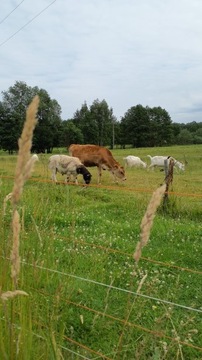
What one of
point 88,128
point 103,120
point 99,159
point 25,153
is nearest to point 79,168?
point 99,159

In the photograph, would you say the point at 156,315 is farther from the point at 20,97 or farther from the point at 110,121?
the point at 110,121

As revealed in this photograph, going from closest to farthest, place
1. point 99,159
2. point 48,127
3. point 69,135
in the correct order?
point 99,159
point 48,127
point 69,135

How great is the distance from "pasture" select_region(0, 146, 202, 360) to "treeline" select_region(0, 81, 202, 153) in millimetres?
57786

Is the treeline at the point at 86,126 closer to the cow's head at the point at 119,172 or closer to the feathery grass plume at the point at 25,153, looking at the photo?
the cow's head at the point at 119,172

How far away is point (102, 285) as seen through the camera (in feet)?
12.1

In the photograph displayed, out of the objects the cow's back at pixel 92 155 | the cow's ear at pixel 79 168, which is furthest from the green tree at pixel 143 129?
the cow's ear at pixel 79 168

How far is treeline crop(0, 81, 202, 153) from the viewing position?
65938 millimetres

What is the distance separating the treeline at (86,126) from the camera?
65938 mm

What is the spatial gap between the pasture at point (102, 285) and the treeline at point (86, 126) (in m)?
57.8

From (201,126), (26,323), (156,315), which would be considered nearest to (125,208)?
(156,315)

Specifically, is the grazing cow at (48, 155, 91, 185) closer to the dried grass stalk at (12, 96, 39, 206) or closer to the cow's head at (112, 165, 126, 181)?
the cow's head at (112, 165, 126, 181)

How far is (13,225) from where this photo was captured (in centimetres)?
120

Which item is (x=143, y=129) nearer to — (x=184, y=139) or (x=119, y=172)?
(x=184, y=139)

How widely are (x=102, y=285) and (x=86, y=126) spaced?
7339cm
